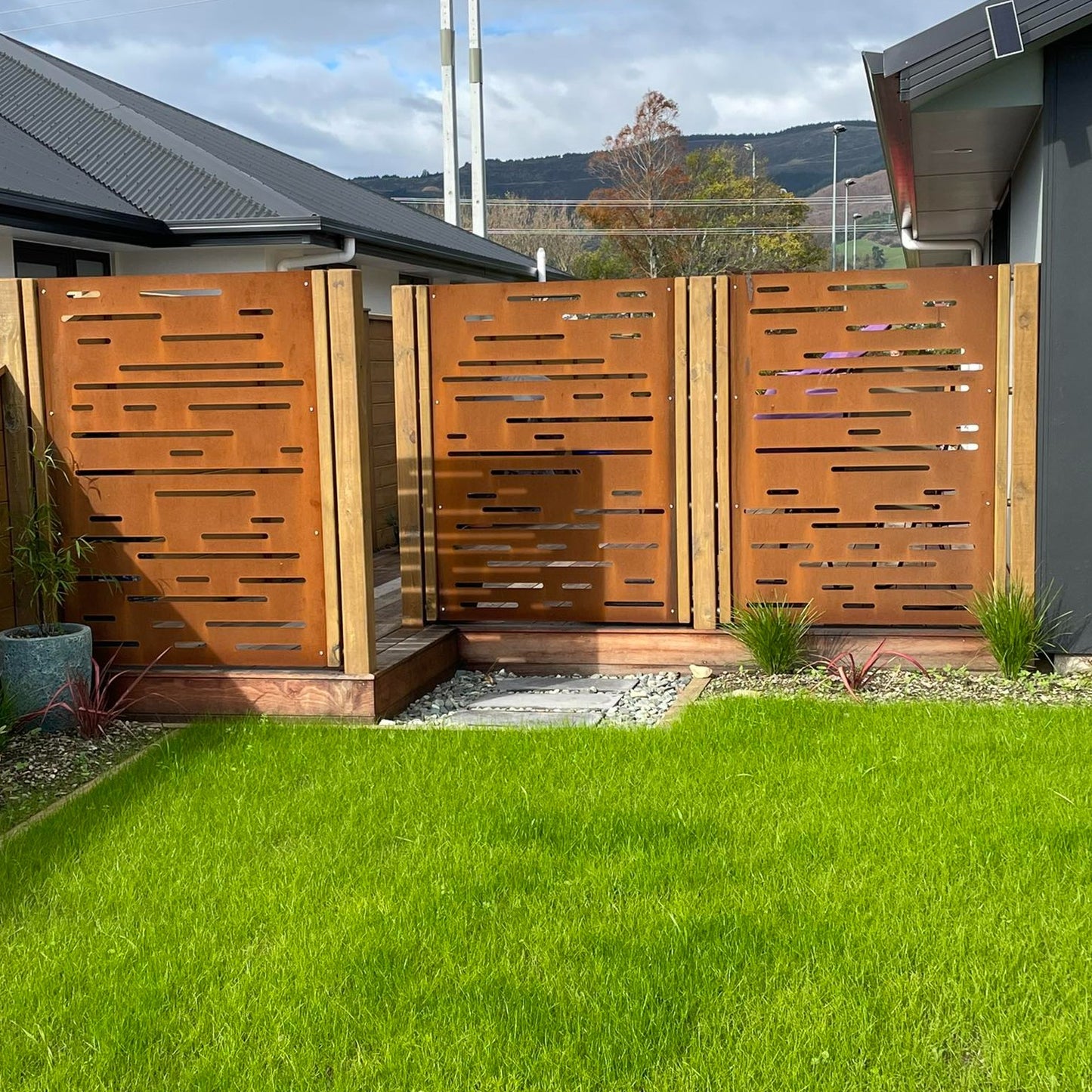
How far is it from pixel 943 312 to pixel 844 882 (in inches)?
145

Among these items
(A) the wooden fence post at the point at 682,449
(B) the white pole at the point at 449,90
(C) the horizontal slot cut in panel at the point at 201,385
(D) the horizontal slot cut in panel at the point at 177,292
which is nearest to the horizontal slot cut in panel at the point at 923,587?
(A) the wooden fence post at the point at 682,449

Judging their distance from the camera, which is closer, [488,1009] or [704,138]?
[488,1009]

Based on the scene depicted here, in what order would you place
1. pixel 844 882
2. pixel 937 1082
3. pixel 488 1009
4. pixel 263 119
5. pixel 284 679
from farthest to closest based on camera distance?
pixel 263 119 < pixel 284 679 < pixel 844 882 < pixel 488 1009 < pixel 937 1082

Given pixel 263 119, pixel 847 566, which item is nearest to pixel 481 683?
pixel 847 566

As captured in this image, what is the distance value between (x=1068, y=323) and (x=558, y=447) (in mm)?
2650

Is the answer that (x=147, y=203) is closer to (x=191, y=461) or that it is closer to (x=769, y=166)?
(x=191, y=461)

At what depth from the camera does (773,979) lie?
333 centimetres

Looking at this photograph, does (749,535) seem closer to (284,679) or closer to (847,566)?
(847,566)

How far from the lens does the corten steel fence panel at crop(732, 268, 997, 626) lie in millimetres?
6672

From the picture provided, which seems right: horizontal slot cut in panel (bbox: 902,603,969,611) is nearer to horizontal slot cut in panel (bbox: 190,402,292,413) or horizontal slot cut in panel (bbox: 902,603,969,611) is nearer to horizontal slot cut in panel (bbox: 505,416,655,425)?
horizontal slot cut in panel (bbox: 505,416,655,425)

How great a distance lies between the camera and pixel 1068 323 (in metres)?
6.48

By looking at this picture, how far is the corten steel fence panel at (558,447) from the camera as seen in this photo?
7031 mm

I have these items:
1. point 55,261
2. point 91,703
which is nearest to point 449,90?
point 55,261

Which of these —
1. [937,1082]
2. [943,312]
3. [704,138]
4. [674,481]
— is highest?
[704,138]
